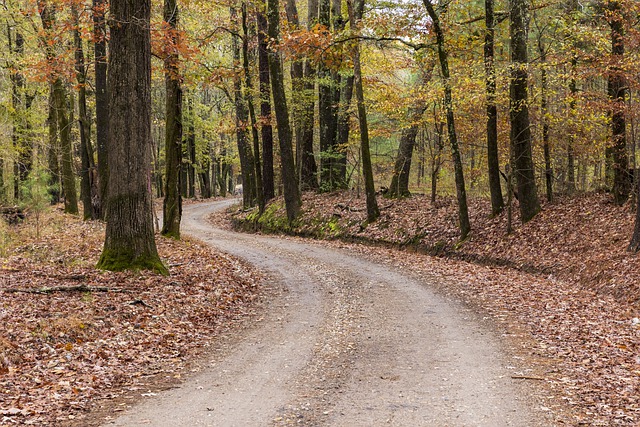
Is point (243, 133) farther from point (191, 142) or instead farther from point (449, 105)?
point (191, 142)

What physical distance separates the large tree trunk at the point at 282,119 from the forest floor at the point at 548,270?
0.89m

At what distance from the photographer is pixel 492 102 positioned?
1595 cm

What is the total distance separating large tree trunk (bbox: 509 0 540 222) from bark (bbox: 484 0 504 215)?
1.82ft

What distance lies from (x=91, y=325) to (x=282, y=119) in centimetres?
1533

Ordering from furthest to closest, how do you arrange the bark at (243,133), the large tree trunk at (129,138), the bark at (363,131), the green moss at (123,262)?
the bark at (243,133)
the bark at (363,131)
the green moss at (123,262)
the large tree trunk at (129,138)

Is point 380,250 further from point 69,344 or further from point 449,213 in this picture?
point 69,344

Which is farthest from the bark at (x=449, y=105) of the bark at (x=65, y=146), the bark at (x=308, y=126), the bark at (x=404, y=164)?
the bark at (x=65, y=146)

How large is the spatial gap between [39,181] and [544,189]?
57.3 ft

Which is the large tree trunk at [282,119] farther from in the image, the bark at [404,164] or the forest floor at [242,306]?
the forest floor at [242,306]

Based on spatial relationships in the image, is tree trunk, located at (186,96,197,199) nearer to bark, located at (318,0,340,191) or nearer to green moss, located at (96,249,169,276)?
bark, located at (318,0,340,191)

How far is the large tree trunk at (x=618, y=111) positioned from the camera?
13727mm

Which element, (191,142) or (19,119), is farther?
(191,142)

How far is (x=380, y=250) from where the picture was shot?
18.7m

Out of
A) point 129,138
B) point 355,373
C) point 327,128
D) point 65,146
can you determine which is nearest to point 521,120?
point 327,128
